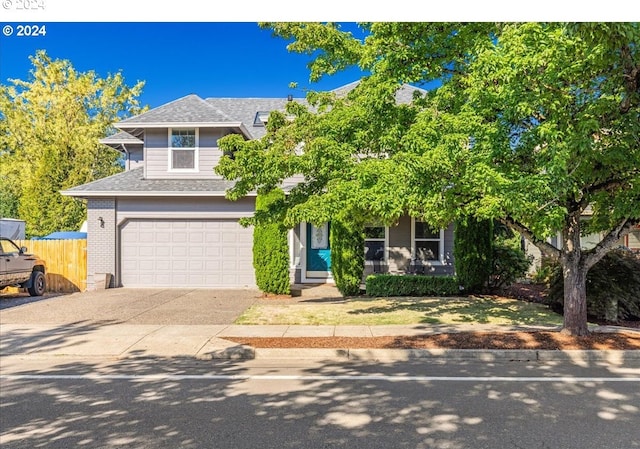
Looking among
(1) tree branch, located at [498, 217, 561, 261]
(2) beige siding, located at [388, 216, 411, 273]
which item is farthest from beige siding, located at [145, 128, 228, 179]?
(1) tree branch, located at [498, 217, 561, 261]

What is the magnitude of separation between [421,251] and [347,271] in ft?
11.6

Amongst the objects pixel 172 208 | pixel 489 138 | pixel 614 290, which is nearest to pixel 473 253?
pixel 614 290

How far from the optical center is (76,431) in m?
4.41

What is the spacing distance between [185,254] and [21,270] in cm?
474

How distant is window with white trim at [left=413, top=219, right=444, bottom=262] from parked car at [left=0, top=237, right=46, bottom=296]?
40.3 ft

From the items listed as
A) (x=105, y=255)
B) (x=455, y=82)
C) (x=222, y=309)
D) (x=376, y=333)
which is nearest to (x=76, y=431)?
(x=376, y=333)

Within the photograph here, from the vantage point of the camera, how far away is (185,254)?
1531 cm

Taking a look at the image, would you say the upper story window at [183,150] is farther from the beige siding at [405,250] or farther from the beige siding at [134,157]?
the beige siding at [405,250]

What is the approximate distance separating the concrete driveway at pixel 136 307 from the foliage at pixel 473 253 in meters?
6.23

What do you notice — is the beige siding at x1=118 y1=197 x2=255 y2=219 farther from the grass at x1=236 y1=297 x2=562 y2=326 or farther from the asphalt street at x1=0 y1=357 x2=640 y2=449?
the asphalt street at x1=0 y1=357 x2=640 y2=449

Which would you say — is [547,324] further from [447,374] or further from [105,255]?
[105,255]

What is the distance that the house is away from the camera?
15.0 m

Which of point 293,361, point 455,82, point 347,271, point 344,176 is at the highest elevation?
point 455,82

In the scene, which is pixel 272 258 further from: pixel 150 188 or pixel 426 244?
pixel 426 244
